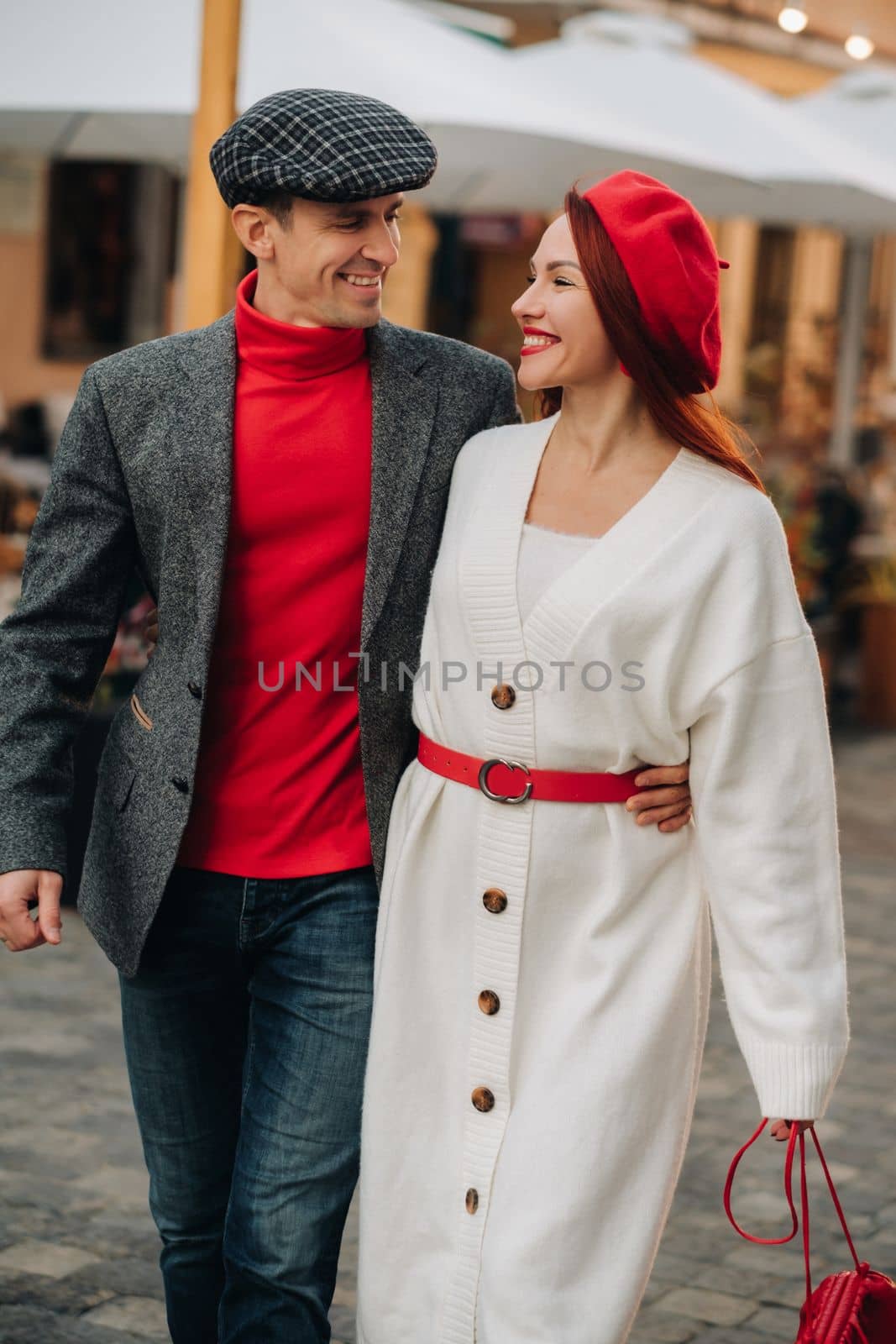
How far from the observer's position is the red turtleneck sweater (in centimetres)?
272

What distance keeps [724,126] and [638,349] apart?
7.79 meters

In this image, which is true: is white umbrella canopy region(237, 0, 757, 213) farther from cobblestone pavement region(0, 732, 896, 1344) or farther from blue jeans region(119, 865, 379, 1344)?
blue jeans region(119, 865, 379, 1344)

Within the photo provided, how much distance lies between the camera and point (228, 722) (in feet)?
9.03

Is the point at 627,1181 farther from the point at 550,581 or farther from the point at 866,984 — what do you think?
the point at 866,984

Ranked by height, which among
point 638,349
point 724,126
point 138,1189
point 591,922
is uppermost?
point 724,126

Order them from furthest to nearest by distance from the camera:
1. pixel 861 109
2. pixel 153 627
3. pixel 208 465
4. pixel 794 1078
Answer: pixel 861 109
pixel 153 627
pixel 208 465
pixel 794 1078

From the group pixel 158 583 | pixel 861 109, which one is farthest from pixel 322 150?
pixel 861 109

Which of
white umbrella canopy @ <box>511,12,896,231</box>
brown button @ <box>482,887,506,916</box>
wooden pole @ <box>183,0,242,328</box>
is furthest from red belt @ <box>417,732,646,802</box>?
white umbrella canopy @ <box>511,12,896,231</box>

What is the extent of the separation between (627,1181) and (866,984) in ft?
13.2

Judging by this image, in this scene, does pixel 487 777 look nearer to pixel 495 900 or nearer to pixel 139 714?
pixel 495 900

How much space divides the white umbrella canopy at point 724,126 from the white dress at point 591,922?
6388 mm

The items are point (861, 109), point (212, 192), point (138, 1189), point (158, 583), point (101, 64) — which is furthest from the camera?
point (861, 109)

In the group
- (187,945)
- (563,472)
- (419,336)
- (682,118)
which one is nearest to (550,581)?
(563,472)

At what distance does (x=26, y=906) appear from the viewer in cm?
275
